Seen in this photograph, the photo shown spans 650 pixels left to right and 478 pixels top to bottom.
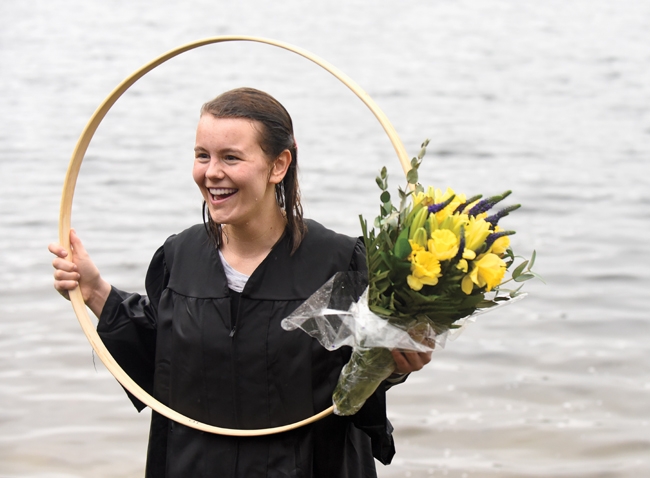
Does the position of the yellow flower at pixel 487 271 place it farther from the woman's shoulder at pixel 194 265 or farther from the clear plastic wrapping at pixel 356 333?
the woman's shoulder at pixel 194 265

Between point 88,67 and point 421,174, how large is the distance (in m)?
9.66

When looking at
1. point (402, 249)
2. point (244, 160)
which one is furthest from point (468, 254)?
point (244, 160)

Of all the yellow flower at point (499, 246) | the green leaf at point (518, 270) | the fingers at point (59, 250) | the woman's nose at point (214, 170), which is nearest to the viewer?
the yellow flower at point (499, 246)

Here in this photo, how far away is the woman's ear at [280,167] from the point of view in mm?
3254

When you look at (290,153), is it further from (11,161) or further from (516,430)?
(11,161)

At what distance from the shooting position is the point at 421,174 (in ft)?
40.0

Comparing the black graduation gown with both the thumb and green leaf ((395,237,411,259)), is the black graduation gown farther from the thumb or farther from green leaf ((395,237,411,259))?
green leaf ((395,237,411,259))

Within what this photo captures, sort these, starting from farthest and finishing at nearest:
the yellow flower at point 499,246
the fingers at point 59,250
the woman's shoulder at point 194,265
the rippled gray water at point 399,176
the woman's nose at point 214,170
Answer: the rippled gray water at point 399,176
the fingers at point 59,250
the woman's shoulder at point 194,265
the woman's nose at point 214,170
the yellow flower at point 499,246

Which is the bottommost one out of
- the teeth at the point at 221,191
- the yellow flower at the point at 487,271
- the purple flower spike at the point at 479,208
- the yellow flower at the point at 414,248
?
the yellow flower at the point at 487,271

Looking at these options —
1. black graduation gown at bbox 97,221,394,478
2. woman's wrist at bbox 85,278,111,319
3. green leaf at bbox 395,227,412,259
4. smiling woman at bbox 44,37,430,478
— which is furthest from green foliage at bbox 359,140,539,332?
woman's wrist at bbox 85,278,111,319

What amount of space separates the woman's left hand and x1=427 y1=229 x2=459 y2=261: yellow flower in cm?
39

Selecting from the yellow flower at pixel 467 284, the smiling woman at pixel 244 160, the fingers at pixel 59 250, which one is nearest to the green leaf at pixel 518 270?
the yellow flower at pixel 467 284

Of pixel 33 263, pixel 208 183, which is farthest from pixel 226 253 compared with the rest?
pixel 33 263

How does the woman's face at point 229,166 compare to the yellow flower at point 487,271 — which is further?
the woman's face at point 229,166
